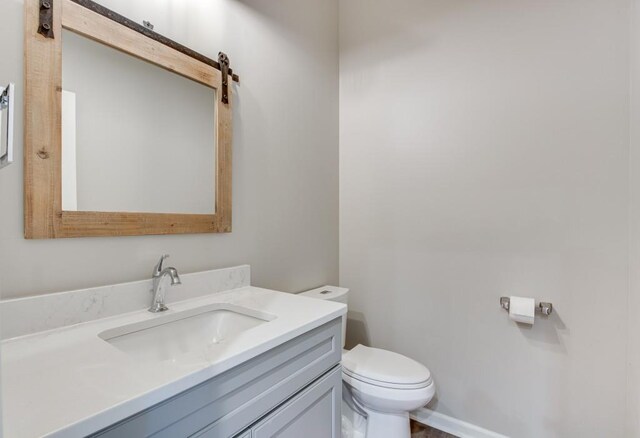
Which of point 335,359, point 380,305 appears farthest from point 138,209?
point 380,305

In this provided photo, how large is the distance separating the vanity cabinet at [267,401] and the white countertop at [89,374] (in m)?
0.04

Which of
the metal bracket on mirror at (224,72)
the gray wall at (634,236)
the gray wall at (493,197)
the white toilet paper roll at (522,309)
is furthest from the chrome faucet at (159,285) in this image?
the gray wall at (634,236)

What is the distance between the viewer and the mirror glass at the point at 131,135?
95 centimetres

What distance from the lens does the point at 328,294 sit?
1810 mm

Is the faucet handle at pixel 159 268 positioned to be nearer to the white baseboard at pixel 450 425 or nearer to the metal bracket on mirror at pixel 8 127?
the metal bracket on mirror at pixel 8 127

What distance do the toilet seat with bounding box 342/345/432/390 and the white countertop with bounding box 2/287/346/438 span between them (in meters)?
0.67

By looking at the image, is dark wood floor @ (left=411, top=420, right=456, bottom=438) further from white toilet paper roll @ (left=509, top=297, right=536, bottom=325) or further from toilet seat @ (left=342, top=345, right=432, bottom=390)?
white toilet paper roll @ (left=509, top=297, right=536, bottom=325)

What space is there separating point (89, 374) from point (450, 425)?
1.88 metres

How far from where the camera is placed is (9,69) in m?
0.81

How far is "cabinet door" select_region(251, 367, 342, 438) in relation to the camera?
85cm

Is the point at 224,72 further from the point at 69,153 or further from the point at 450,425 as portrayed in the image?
the point at 450,425

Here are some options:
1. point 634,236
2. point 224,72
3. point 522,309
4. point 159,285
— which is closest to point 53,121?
point 159,285

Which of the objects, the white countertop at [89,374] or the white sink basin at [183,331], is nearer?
the white countertop at [89,374]

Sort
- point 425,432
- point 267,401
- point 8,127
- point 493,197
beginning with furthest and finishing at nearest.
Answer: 1. point 425,432
2. point 493,197
3. point 267,401
4. point 8,127
